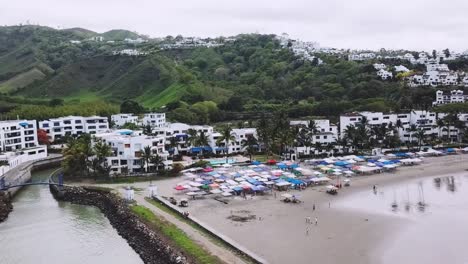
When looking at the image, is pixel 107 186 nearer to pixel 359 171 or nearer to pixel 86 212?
pixel 86 212

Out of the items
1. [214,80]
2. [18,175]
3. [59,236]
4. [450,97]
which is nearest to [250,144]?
[18,175]

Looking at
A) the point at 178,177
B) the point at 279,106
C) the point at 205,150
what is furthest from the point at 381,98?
the point at 178,177

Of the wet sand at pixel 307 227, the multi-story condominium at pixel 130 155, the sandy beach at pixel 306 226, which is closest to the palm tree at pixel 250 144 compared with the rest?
the multi-story condominium at pixel 130 155

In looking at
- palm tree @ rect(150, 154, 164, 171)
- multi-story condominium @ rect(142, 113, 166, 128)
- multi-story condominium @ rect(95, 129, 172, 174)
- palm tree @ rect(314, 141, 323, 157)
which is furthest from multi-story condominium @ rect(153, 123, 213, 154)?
palm tree @ rect(314, 141, 323, 157)

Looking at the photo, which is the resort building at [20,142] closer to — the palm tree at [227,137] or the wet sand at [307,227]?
the palm tree at [227,137]

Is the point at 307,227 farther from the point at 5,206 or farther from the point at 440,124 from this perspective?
the point at 440,124

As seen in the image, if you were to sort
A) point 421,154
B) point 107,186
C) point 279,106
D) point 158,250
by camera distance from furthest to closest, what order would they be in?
1. point 279,106
2. point 421,154
3. point 107,186
4. point 158,250
